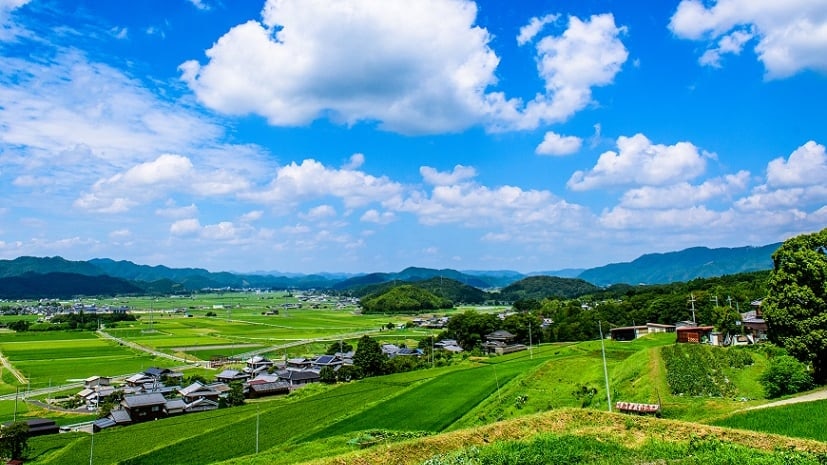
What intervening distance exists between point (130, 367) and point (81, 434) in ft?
87.5

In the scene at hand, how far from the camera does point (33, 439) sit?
2808cm

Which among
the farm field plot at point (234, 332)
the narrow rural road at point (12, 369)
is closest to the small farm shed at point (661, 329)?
the farm field plot at point (234, 332)

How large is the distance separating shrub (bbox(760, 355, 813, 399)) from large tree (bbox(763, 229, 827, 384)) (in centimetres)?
93

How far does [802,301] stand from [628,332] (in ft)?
100

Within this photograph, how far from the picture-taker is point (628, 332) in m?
47.5

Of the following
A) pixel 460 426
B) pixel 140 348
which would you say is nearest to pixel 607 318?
pixel 460 426

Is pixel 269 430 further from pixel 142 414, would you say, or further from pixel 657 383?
pixel 657 383

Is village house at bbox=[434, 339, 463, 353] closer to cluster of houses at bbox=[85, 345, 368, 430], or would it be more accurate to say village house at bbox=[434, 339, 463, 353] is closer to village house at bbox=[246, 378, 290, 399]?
cluster of houses at bbox=[85, 345, 368, 430]

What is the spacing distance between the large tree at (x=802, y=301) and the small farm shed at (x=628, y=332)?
1082 inches

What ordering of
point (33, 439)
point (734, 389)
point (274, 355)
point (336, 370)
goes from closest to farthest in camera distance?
1. point (734, 389)
2. point (33, 439)
3. point (336, 370)
4. point (274, 355)

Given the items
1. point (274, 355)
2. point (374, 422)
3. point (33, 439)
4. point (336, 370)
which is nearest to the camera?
point (374, 422)

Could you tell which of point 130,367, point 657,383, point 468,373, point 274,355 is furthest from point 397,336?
point 657,383

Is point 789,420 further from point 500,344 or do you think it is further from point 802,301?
point 500,344

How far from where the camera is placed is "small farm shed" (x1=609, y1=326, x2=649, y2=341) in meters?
46.3
